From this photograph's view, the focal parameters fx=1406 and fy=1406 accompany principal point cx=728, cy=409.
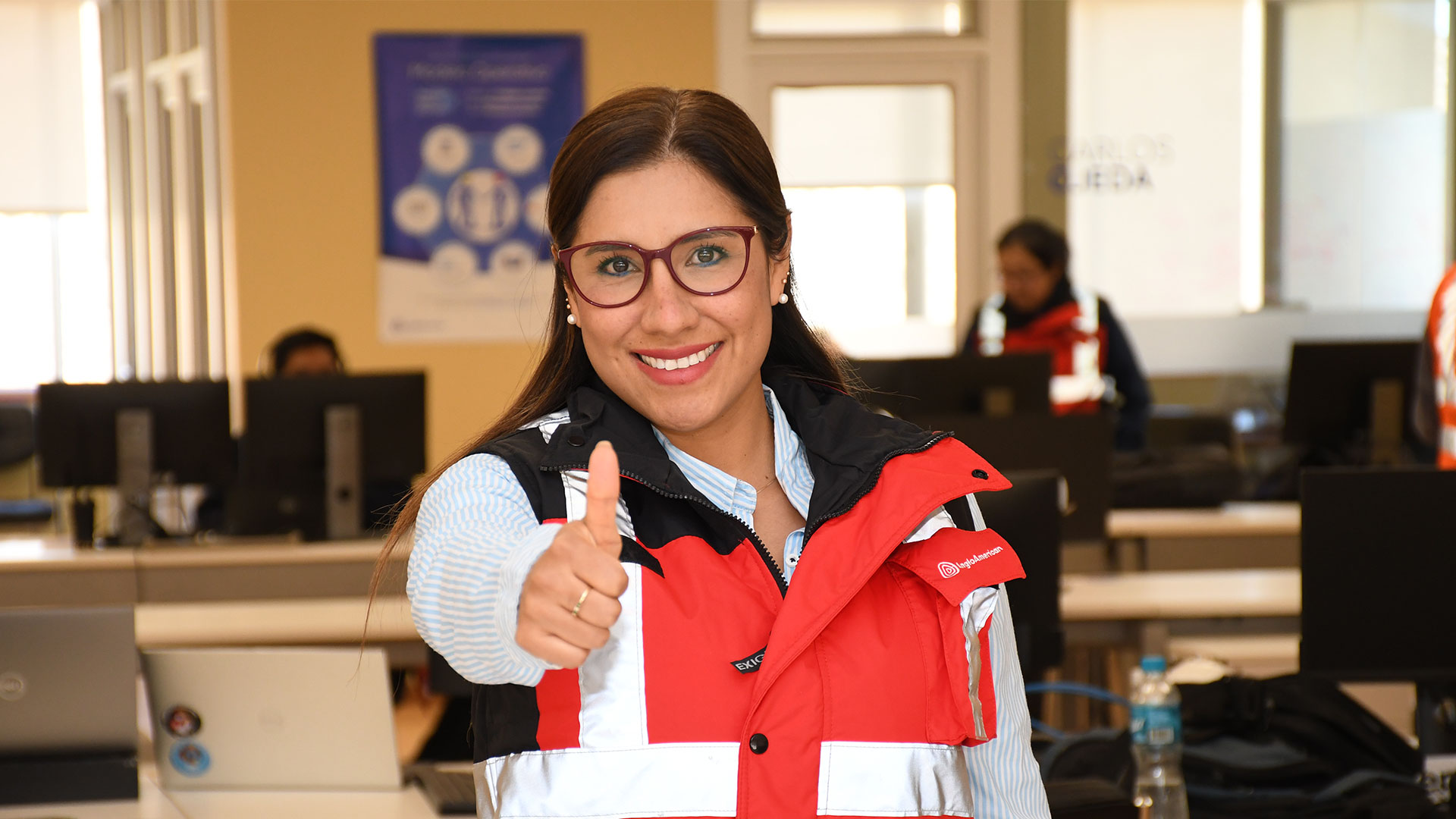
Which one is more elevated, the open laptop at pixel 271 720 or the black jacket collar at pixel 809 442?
the black jacket collar at pixel 809 442

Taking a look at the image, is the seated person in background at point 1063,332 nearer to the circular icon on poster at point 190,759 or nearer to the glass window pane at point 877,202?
the glass window pane at point 877,202

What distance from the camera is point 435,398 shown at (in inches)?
239

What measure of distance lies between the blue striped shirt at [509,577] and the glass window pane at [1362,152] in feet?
18.4

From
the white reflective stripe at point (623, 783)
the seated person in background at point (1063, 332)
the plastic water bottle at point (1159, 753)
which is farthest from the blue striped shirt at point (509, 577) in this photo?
the seated person in background at point (1063, 332)

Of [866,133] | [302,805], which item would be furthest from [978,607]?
[866,133]

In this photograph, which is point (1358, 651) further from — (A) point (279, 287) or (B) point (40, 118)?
(B) point (40, 118)

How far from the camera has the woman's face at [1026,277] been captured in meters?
5.01

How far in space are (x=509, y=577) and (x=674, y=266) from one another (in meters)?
0.35

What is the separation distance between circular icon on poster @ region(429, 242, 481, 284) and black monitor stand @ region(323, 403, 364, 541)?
182cm

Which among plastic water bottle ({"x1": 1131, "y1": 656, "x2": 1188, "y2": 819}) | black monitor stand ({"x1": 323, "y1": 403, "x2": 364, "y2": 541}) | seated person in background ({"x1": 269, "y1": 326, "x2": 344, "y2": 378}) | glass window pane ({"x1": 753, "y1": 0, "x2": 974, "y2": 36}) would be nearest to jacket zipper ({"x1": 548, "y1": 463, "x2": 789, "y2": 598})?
plastic water bottle ({"x1": 1131, "y1": 656, "x2": 1188, "y2": 819})

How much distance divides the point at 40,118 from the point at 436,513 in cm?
686

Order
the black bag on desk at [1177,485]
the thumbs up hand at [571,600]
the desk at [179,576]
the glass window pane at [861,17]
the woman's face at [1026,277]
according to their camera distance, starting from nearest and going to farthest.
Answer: the thumbs up hand at [571,600], the desk at [179,576], the black bag on desk at [1177,485], the woman's face at [1026,277], the glass window pane at [861,17]

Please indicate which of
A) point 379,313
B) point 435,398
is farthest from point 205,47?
point 435,398

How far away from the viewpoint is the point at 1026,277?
504cm
